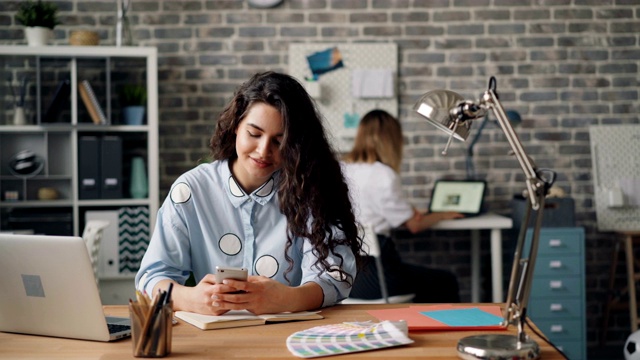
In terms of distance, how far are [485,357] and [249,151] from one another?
86 cm

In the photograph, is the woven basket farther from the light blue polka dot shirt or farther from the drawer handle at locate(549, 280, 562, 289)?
the drawer handle at locate(549, 280, 562, 289)

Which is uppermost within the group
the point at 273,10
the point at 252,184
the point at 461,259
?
the point at 273,10

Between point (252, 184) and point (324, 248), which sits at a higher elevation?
point (252, 184)

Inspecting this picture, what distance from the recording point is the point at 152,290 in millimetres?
1953

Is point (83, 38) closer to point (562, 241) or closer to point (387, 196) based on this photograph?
point (387, 196)

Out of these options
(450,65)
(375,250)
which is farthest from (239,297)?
(450,65)

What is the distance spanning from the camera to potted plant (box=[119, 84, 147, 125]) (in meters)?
4.28

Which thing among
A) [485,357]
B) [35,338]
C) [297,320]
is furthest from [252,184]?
[485,357]

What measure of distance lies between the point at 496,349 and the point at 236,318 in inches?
23.4

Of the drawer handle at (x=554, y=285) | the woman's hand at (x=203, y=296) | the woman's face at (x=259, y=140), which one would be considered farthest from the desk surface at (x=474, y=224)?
the woman's hand at (x=203, y=296)

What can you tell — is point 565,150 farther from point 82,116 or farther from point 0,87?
point 0,87

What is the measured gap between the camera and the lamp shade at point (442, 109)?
1696mm

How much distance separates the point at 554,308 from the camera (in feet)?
13.5

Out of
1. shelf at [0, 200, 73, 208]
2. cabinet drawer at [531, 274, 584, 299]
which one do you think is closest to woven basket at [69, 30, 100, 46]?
shelf at [0, 200, 73, 208]
